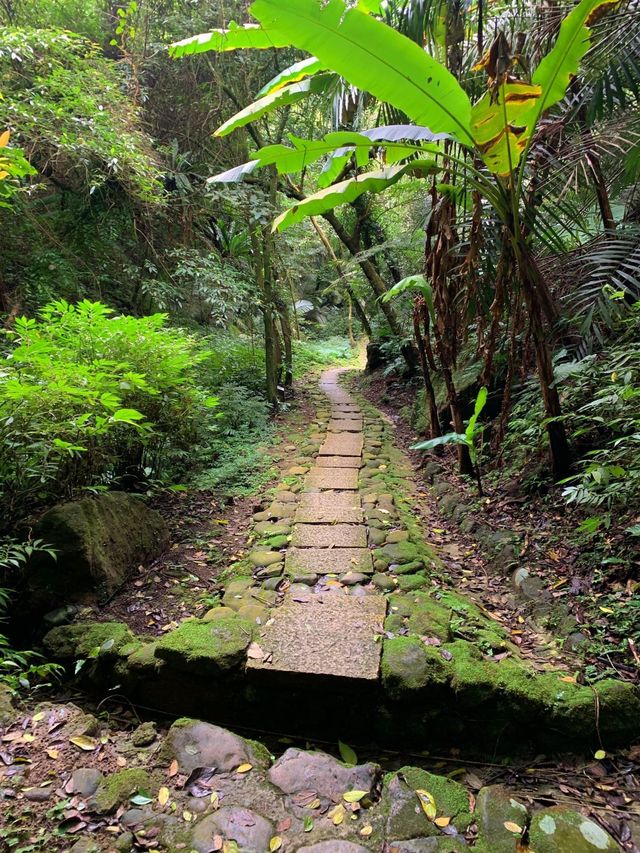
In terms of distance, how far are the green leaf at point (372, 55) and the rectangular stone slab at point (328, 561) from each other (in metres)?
2.80

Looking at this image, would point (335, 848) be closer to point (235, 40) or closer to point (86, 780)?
point (86, 780)

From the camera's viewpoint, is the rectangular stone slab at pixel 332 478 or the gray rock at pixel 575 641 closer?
the gray rock at pixel 575 641

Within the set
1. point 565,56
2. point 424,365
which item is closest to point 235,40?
point 565,56

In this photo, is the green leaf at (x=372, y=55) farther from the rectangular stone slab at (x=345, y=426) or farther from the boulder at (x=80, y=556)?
the rectangular stone slab at (x=345, y=426)

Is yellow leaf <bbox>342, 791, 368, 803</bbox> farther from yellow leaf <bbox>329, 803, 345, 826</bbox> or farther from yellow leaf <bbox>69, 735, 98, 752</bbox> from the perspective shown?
yellow leaf <bbox>69, 735, 98, 752</bbox>

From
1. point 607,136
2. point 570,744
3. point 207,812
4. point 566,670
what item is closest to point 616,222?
point 607,136

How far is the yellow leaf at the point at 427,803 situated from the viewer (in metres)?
1.67

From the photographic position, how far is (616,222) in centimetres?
429

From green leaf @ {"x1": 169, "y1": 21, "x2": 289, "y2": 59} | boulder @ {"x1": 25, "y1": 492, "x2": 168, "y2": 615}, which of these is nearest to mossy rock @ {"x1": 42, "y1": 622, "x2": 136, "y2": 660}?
boulder @ {"x1": 25, "y1": 492, "x2": 168, "y2": 615}

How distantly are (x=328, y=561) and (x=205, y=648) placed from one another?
3.89ft

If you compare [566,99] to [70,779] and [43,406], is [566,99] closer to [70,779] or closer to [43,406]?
[43,406]

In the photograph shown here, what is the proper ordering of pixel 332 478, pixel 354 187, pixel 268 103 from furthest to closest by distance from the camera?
pixel 332 478
pixel 268 103
pixel 354 187

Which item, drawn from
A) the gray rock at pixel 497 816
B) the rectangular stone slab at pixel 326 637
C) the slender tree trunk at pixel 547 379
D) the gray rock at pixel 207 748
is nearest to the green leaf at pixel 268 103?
the slender tree trunk at pixel 547 379

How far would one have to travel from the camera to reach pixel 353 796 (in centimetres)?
176
